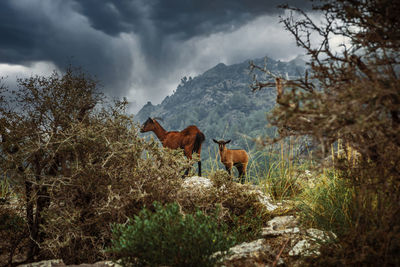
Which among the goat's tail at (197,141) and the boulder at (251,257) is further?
the goat's tail at (197,141)

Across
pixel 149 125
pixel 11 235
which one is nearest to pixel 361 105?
pixel 11 235

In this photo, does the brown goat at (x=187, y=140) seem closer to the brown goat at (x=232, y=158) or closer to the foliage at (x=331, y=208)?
the brown goat at (x=232, y=158)

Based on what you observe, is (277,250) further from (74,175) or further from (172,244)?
(74,175)

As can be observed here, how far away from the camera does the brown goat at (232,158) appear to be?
7.30 m

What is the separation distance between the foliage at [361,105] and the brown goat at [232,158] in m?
4.48

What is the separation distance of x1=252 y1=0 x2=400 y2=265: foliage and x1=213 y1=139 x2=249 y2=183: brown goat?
4.48m

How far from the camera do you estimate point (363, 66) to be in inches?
91.3

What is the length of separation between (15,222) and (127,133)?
2027mm

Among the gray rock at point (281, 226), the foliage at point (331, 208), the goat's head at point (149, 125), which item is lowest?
the gray rock at point (281, 226)

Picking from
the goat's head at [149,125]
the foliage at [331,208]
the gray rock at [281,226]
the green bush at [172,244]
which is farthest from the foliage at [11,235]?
the goat's head at [149,125]

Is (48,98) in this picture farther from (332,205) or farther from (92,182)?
(332,205)

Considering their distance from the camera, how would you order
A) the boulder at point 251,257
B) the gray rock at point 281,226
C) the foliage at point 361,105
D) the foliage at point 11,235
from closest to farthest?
the foliage at point 361,105, the boulder at point 251,257, the foliage at point 11,235, the gray rock at point 281,226

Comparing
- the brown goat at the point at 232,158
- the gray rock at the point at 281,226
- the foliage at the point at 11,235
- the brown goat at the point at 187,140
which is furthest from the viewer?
the brown goat at the point at 187,140

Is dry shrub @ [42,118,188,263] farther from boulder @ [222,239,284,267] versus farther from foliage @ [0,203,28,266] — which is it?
boulder @ [222,239,284,267]
